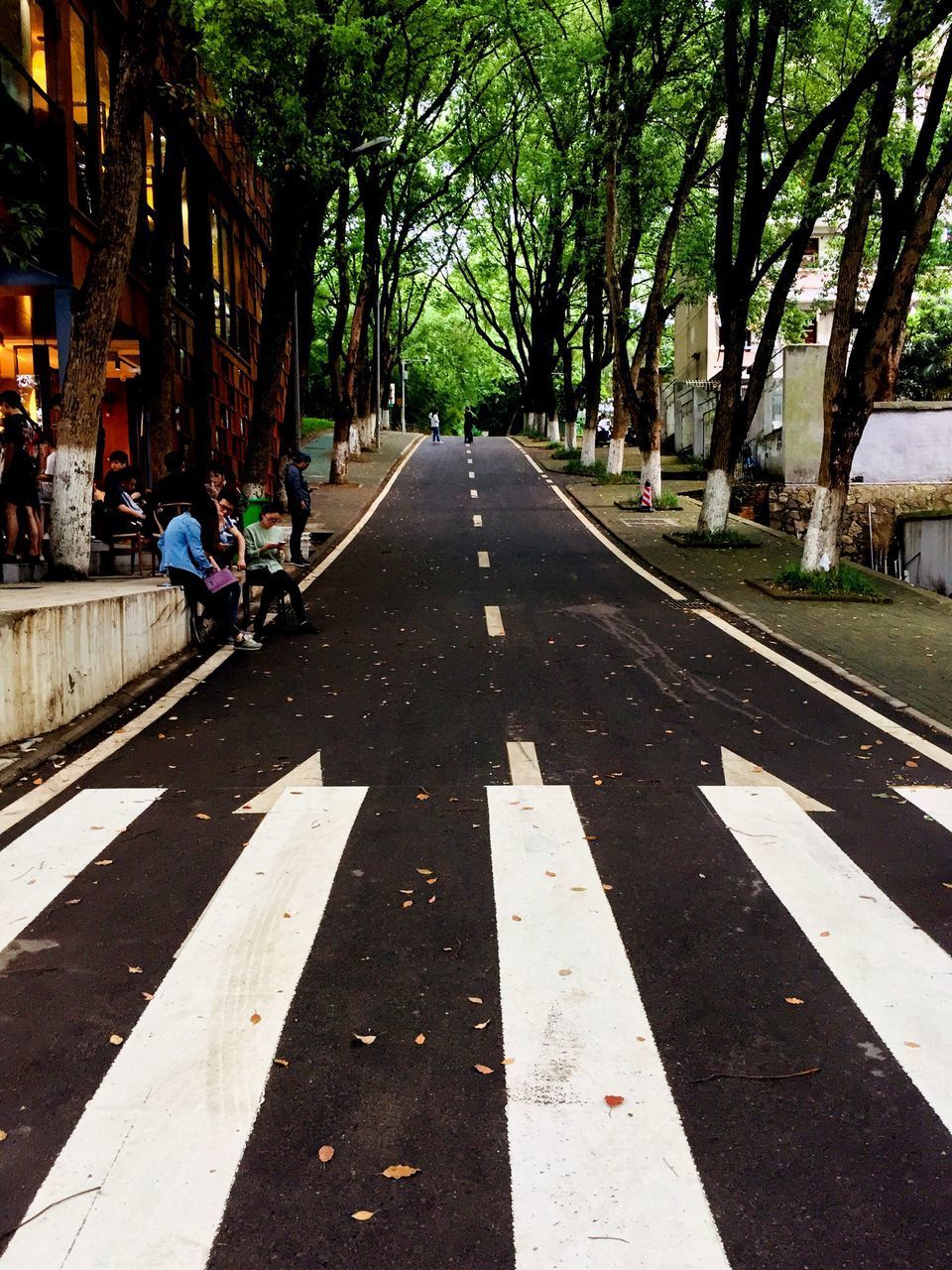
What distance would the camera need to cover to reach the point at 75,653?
28.4 feet

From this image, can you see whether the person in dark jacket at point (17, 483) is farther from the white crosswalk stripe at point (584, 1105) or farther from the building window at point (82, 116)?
the white crosswalk stripe at point (584, 1105)

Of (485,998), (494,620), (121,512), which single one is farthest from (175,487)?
(485,998)

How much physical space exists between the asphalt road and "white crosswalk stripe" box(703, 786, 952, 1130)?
0.07ft

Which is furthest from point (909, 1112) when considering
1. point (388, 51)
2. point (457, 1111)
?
point (388, 51)

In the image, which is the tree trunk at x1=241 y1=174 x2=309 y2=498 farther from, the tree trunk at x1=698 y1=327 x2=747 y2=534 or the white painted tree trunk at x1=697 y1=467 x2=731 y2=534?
the white painted tree trunk at x1=697 y1=467 x2=731 y2=534

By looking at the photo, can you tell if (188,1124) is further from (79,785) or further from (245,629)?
(245,629)

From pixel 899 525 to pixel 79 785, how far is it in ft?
57.4

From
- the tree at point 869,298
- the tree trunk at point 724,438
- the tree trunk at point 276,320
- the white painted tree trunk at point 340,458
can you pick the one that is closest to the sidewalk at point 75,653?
the tree trunk at point 276,320

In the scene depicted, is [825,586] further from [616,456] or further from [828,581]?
[616,456]

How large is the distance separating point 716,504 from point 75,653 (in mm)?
14517

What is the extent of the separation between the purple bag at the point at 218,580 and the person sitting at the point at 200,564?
0.07ft

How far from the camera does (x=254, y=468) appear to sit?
19.5 m

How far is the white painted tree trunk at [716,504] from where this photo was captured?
67.1 feet

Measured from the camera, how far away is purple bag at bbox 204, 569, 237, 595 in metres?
11.7
